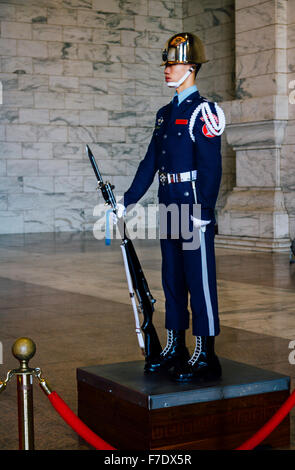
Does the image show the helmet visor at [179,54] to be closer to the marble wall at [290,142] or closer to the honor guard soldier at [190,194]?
the honor guard soldier at [190,194]

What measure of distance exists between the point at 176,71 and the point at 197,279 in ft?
3.28

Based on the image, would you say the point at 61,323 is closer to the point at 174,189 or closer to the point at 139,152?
the point at 174,189

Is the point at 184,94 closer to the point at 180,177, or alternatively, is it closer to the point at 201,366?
the point at 180,177

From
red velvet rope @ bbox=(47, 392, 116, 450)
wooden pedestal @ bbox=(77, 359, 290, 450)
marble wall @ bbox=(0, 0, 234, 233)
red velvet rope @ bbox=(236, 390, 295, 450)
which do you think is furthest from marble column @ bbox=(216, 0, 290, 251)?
red velvet rope @ bbox=(47, 392, 116, 450)

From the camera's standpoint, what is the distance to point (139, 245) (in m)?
12.9

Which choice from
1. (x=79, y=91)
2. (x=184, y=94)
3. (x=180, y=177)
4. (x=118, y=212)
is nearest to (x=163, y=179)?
(x=180, y=177)

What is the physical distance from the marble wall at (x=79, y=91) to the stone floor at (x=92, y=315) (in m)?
4.65

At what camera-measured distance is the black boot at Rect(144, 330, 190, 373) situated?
→ 3.57 meters

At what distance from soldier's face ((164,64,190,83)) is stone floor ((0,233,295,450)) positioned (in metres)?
1.74

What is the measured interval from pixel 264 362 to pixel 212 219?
1533 millimetres

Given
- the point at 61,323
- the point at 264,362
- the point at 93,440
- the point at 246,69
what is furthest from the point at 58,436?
the point at 246,69

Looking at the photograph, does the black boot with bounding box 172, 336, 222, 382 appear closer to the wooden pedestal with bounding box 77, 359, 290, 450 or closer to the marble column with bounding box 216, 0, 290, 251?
the wooden pedestal with bounding box 77, 359, 290, 450

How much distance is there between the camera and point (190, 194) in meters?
3.59

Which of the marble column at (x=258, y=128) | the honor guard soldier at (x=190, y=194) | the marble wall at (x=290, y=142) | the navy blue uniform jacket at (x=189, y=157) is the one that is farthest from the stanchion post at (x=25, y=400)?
the marble wall at (x=290, y=142)
